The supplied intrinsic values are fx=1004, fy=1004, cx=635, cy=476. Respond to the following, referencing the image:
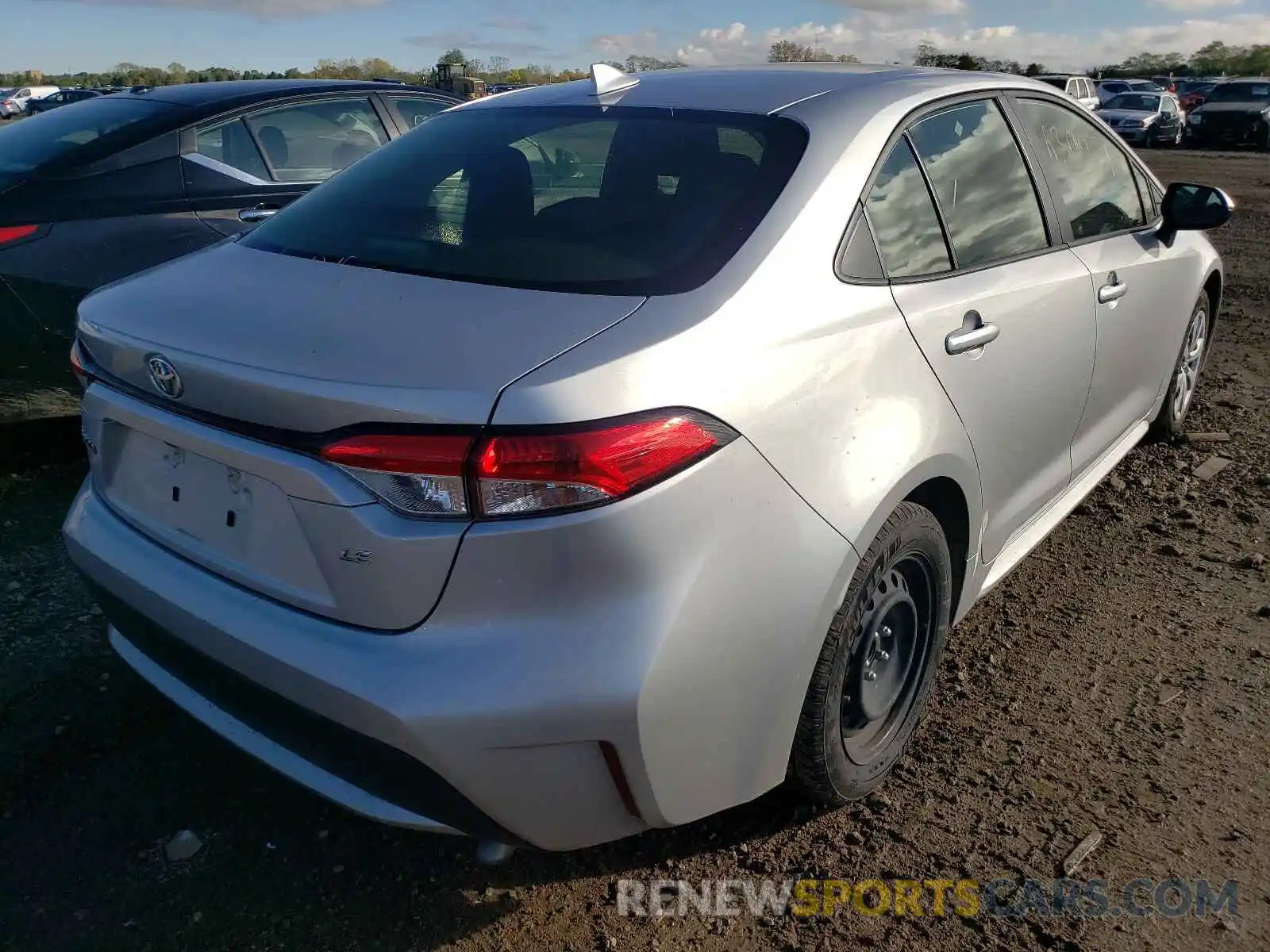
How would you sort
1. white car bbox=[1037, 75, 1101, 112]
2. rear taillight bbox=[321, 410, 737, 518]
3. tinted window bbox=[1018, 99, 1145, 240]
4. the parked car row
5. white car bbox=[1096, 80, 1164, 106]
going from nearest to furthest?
rear taillight bbox=[321, 410, 737, 518]
tinted window bbox=[1018, 99, 1145, 240]
white car bbox=[1037, 75, 1101, 112]
the parked car row
white car bbox=[1096, 80, 1164, 106]

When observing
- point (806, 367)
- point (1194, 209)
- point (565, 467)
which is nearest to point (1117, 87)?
point (1194, 209)

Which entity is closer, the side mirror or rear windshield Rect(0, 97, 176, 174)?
the side mirror

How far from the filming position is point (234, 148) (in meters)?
4.78

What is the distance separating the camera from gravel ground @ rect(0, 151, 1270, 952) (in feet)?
6.91

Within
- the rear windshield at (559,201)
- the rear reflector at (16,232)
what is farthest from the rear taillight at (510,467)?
the rear reflector at (16,232)

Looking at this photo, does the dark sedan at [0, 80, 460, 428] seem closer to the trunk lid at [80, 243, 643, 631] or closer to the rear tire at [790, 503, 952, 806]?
the trunk lid at [80, 243, 643, 631]

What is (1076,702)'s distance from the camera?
287cm

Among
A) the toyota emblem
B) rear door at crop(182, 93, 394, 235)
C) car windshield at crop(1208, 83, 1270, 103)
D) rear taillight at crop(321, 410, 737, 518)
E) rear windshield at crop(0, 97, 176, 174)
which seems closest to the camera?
rear taillight at crop(321, 410, 737, 518)

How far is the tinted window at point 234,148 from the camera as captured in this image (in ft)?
15.3

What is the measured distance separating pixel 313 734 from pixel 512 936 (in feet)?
2.15

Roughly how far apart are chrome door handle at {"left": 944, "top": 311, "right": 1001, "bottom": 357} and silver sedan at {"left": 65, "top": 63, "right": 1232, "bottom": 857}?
0.05 ft

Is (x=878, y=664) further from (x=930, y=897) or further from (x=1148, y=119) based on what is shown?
(x=1148, y=119)

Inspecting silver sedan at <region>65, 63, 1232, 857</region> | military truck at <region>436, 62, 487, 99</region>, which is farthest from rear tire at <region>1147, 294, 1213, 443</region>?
military truck at <region>436, 62, 487, 99</region>

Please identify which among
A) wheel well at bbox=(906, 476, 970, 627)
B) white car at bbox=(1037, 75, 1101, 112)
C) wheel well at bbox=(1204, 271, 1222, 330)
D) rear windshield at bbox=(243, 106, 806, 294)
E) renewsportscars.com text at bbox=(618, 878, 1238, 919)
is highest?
rear windshield at bbox=(243, 106, 806, 294)
